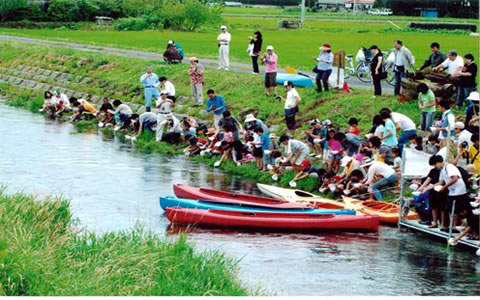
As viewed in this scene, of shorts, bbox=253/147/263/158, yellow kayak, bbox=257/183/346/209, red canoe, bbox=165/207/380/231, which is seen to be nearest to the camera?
red canoe, bbox=165/207/380/231

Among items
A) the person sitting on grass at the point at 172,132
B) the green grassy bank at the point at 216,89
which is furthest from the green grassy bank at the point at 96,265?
the person sitting on grass at the point at 172,132

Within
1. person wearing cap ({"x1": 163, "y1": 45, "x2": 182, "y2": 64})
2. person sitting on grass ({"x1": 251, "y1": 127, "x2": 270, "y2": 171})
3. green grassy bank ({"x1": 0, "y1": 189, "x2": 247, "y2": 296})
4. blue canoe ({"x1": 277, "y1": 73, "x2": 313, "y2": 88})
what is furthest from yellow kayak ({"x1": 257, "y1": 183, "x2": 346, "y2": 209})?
Answer: person wearing cap ({"x1": 163, "y1": 45, "x2": 182, "y2": 64})

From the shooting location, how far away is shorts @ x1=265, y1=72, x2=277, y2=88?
3136 cm

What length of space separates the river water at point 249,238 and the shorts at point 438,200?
31.8 inches

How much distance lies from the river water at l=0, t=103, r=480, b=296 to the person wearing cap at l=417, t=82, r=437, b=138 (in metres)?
4.46

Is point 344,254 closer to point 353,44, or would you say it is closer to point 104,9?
point 353,44

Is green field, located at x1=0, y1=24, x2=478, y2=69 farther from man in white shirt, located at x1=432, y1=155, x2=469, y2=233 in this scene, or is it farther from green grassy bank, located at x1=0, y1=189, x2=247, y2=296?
green grassy bank, located at x1=0, y1=189, x2=247, y2=296

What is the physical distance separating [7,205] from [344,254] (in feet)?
21.1

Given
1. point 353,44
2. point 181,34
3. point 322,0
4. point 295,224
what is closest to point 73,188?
point 295,224

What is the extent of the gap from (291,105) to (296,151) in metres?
3.35

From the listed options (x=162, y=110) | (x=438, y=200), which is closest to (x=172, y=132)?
(x=162, y=110)

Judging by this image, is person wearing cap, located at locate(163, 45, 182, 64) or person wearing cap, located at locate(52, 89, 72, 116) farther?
person wearing cap, located at locate(163, 45, 182, 64)

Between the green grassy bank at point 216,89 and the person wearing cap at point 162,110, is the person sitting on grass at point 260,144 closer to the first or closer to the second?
the green grassy bank at point 216,89

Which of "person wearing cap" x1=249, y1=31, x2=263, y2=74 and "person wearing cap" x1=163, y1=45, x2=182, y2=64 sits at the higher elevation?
"person wearing cap" x1=249, y1=31, x2=263, y2=74
